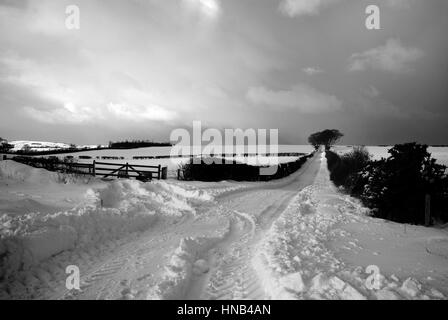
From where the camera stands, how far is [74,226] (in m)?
6.45

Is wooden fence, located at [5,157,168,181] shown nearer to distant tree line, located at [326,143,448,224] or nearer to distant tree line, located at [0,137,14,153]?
distant tree line, located at [326,143,448,224]

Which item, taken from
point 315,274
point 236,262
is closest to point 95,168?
point 236,262

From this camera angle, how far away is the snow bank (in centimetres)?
489

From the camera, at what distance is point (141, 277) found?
14.6 ft

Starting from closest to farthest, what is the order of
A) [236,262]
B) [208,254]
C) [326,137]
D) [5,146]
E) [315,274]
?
[315,274] → [236,262] → [208,254] → [5,146] → [326,137]

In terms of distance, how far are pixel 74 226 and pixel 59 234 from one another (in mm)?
720

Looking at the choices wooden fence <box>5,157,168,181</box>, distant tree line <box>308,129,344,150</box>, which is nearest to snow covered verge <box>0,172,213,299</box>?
wooden fence <box>5,157,168,181</box>

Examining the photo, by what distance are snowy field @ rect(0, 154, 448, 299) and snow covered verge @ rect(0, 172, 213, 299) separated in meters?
0.02

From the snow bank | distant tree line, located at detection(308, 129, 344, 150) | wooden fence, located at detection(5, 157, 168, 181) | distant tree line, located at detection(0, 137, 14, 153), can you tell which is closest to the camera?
the snow bank

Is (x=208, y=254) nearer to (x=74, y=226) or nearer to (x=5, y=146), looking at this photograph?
(x=74, y=226)

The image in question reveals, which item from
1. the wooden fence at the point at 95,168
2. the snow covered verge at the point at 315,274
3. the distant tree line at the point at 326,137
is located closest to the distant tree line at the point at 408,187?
the snow covered verge at the point at 315,274

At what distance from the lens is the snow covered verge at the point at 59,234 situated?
454 cm
